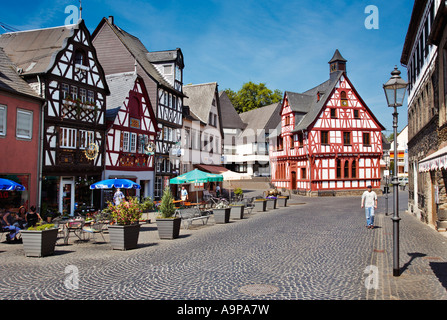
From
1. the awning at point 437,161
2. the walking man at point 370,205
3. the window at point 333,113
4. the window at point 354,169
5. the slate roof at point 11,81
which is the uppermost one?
the window at point 333,113

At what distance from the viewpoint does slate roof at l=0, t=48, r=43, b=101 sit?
19.0 meters

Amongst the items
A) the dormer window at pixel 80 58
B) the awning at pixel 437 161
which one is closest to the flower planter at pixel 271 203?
the dormer window at pixel 80 58

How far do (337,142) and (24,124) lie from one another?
34.9 meters

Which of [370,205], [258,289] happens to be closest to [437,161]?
[258,289]


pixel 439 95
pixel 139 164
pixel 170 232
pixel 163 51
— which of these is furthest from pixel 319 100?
pixel 170 232

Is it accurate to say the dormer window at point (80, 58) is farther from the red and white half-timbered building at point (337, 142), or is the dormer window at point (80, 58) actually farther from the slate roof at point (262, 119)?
the slate roof at point (262, 119)

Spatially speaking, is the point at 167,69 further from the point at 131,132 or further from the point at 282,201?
the point at 282,201

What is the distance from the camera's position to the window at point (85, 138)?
76.8ft

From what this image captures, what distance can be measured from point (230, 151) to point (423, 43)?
1930 inches

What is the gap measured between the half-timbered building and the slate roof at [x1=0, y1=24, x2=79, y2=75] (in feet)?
24.1

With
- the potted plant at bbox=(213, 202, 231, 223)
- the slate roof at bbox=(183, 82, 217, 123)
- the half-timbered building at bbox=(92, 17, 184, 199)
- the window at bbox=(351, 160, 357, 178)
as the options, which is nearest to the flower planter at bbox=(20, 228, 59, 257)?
the potted plant at bbox=(213, 202, 231, 223)

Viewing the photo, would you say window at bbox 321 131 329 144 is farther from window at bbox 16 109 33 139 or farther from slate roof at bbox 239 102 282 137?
window at bbox 16 109 33 139

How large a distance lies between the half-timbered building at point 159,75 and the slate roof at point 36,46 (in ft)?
24.1
